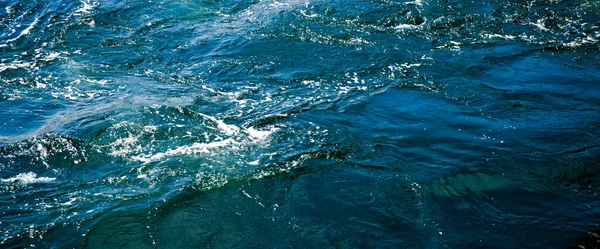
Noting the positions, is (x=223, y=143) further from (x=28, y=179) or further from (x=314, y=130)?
(x=28, y=179)

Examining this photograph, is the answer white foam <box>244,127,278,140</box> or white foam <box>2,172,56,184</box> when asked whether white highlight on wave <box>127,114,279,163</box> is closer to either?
white foam <box>244,127,278,140</box>

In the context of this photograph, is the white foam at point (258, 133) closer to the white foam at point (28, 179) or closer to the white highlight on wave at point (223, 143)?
the white highlight on wave at point (223, 143)

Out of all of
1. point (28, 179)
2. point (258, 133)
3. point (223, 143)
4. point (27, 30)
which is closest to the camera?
point (28, 179)

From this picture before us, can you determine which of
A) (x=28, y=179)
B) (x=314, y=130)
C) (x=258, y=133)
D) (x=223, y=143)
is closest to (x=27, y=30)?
(x=28, y=179)

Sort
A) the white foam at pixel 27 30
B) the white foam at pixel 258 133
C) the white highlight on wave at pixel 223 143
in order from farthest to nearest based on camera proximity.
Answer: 1. the white foam at pixel 27 30
2. the white foam at pixel 258 133
3. the white highlight on wave at pixel 223 143

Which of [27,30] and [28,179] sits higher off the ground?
[27,30]

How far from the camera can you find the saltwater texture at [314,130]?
491cm

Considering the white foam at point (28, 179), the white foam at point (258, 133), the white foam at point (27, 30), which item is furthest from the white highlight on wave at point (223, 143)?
the white foam at point (27, 30)

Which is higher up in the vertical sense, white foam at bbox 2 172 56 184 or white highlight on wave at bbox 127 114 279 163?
white highlight on wave at bbox 127 114 279 163

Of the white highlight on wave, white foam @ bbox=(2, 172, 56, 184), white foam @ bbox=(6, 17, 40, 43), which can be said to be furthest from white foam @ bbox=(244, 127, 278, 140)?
white foam @ bbox=(6, 17, 40, 43)

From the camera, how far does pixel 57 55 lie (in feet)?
33.4

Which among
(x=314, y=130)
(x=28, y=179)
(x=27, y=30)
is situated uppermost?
(x=27, y=30)

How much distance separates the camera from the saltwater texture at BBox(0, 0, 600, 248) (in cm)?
491

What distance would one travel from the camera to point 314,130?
6.73 meters
